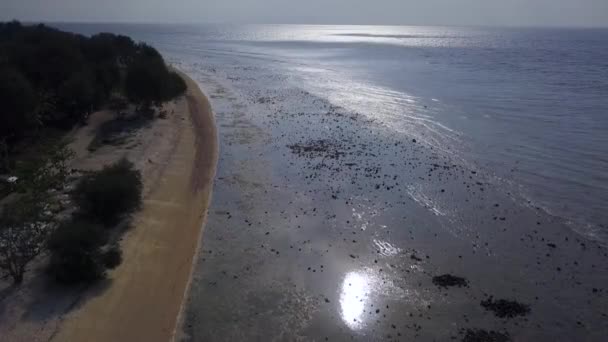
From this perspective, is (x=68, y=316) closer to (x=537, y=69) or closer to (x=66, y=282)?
(x=66, y=282)

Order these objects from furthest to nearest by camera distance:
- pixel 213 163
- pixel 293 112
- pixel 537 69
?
pixel 537 69 → pixel 293 112 → pixel 213 163

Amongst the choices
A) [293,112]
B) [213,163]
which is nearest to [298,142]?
[213,163]

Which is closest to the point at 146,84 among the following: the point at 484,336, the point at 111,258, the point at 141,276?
the point at 111,258

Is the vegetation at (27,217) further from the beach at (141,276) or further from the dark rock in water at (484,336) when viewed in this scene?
the dark rock in water at (484,336)

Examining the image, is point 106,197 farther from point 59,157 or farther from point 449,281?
point 449,281

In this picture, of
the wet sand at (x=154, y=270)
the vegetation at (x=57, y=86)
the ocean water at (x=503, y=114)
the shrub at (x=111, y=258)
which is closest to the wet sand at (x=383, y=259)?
the wet sand at (x=154, y=270)

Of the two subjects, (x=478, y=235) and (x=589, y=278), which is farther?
(x=478, y=235)
